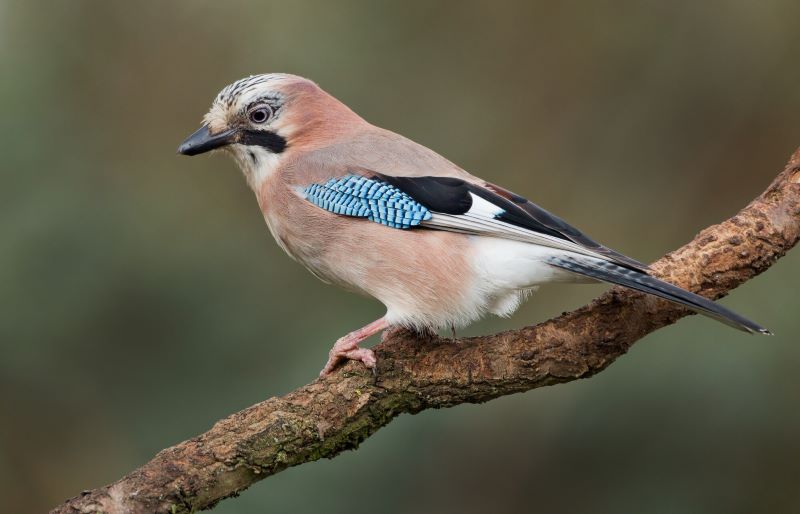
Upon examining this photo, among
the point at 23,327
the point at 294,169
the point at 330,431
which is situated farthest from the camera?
the point at 23,327

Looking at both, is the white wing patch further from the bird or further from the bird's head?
the bird's head

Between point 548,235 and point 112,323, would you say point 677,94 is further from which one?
point 112,323

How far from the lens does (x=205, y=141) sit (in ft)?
12.6

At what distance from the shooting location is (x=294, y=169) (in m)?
3.78

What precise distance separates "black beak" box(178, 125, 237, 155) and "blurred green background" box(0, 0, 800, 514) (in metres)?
1.23

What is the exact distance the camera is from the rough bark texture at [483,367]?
2996 mm

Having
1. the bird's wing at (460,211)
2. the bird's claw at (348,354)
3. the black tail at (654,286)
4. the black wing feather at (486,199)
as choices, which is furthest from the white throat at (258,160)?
the black tail at (654,286)

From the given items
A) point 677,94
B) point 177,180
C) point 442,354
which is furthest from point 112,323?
point 677,94

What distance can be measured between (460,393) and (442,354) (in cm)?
15

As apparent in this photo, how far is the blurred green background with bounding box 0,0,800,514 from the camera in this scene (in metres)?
4.50

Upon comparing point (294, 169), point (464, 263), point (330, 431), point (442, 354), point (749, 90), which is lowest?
point (330, 431)

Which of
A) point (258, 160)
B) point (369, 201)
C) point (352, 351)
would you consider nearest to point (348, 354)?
point (352, 351)

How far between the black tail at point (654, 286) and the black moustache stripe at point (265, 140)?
1332 millimetres

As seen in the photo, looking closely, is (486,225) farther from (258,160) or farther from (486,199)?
(258,160)
